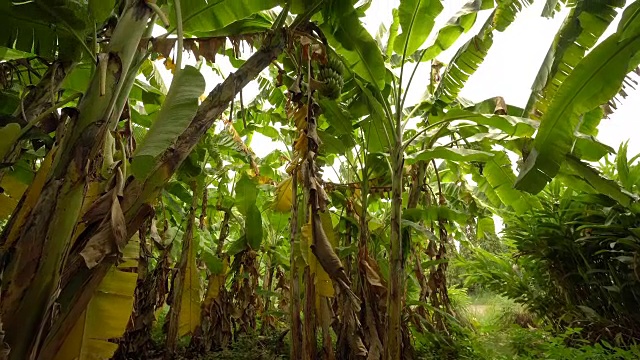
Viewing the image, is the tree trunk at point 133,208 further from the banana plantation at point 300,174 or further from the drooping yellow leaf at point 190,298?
the drooping yellow leaf at point 190,298

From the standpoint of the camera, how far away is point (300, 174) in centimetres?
182

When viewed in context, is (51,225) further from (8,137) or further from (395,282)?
(395,282)

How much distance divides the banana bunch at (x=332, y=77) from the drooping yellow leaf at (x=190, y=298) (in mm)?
1288

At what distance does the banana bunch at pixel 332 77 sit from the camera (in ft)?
6.41

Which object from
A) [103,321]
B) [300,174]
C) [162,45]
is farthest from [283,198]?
[103,321]

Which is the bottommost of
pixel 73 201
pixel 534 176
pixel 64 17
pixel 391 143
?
pixel 73 201

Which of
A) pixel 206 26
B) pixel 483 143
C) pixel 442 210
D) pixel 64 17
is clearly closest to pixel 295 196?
pixel 206 26

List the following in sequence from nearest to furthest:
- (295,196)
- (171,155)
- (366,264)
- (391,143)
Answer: (171,155), (366,264), (295,196), (391,143)

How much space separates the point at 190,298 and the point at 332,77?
64.9 inches

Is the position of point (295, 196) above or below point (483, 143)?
below

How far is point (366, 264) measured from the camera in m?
1.73

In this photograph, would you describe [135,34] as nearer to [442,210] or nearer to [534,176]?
[534,176]

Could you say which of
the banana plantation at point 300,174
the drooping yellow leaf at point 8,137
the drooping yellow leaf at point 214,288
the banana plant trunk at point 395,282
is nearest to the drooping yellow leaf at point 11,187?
the banana plantation at point 300,174

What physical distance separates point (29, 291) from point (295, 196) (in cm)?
118
